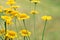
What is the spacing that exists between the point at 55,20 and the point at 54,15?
10 centimetres

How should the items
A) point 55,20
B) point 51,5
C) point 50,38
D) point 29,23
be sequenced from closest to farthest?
point 50,38 < point 29,23 < point 55,20 < point 51,5

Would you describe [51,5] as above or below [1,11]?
below

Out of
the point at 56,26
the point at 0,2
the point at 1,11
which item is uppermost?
the point at 1,11

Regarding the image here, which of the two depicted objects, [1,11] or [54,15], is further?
[54,15]

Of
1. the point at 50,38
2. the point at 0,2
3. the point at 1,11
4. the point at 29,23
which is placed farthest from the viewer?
the point at 0,2

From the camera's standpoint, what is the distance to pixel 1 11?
0.86 metres

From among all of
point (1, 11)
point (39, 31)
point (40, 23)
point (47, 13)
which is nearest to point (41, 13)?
point (47, 13)

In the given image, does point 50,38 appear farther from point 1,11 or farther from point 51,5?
point 1,11

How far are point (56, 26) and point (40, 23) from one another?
0.53 feet

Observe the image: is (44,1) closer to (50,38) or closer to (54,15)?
(54,15)

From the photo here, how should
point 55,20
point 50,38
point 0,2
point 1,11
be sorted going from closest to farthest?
point 1,11, point 50,38, point 55,20, point 0,2

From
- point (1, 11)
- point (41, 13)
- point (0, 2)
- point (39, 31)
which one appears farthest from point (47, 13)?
point (1, 11)

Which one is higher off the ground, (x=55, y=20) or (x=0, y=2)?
(x=0, y=2)

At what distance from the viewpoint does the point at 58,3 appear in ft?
7.72
